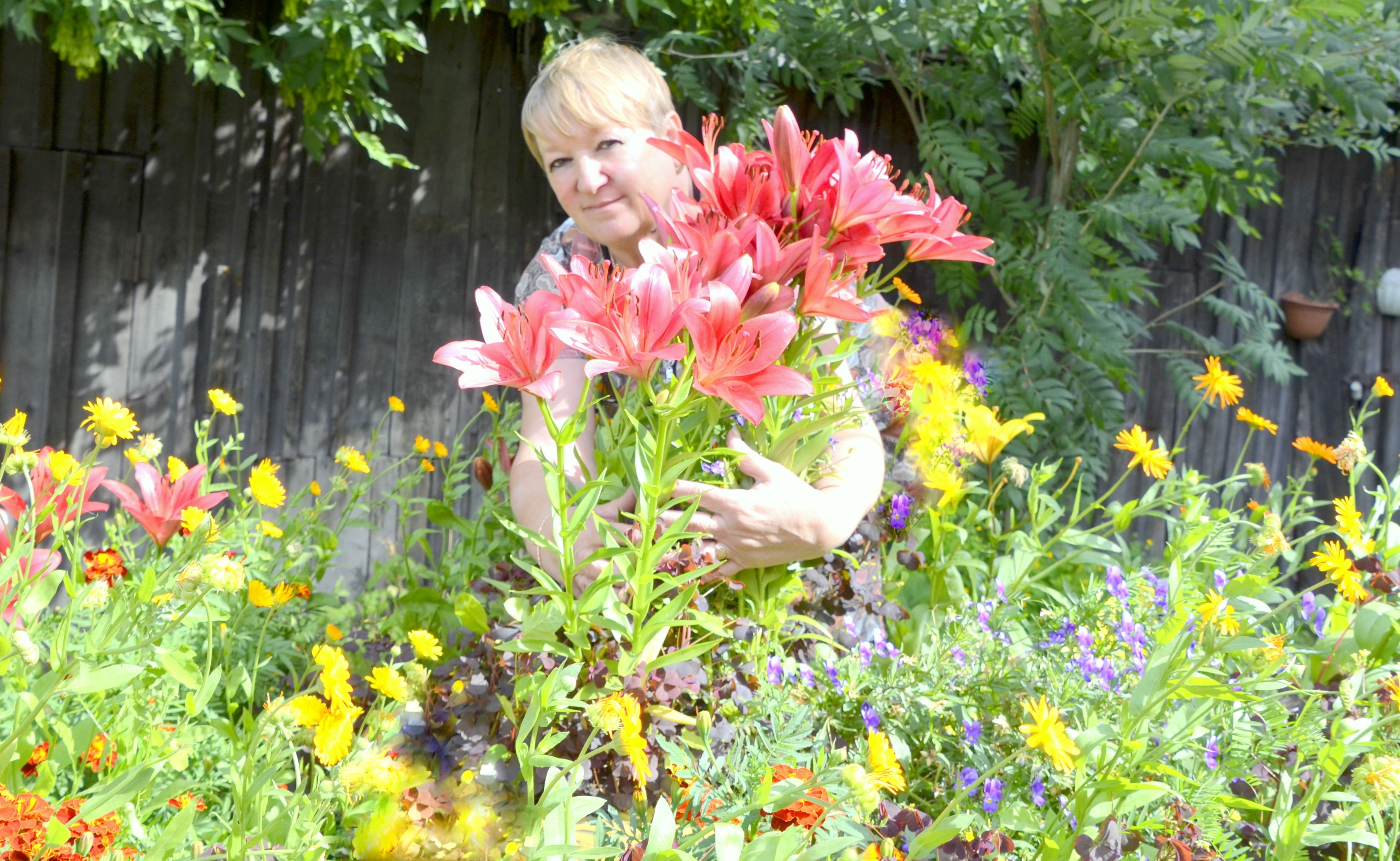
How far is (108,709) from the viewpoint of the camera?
983 mm

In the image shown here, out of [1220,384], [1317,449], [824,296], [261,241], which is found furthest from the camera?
[261,241]

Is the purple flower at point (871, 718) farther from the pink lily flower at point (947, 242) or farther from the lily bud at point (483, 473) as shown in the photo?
the lily bud at point (483, 473)

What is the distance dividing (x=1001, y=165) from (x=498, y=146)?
145 cm

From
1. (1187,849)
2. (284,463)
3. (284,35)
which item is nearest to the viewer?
(1187,849)

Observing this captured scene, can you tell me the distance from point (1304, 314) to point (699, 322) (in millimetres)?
3758

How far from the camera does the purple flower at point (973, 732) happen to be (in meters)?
0.92

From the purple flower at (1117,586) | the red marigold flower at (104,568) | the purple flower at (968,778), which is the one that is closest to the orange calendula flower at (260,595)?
the red marigold flower at (104,568)

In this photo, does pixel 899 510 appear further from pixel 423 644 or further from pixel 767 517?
pixel 423 644

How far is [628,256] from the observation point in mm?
1355

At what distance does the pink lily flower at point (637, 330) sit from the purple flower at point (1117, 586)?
0.67m

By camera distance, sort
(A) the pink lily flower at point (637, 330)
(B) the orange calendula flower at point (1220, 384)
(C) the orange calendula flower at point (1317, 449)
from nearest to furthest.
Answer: (A) the pink lily flower at point (637, 330) → (C) the orange calendula flower at point (1317, 449) → (B) the orange calendula flower at point (1220, 384)

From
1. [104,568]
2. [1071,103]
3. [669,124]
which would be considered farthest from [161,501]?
[1071,103]

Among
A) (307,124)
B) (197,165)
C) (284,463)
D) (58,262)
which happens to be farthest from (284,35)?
(284,463)

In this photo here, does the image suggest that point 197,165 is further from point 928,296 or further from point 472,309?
point 928,296
